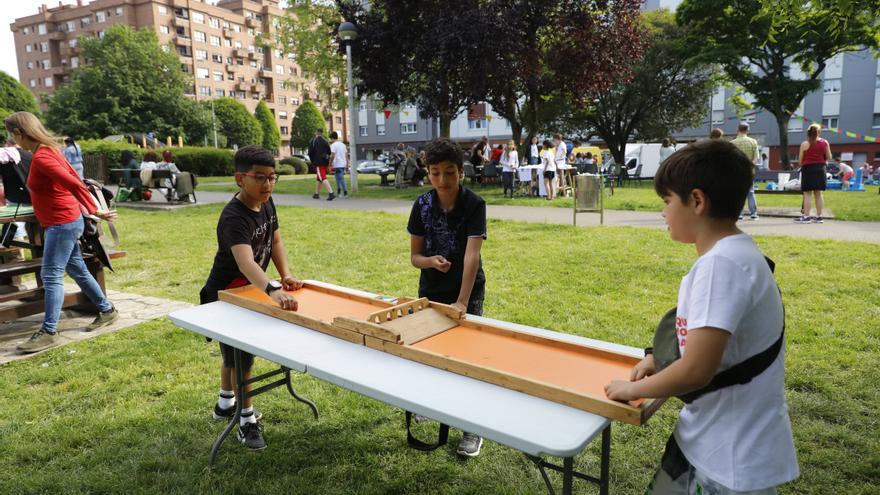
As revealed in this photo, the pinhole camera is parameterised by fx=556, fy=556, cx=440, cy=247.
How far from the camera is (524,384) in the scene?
1.85 metres

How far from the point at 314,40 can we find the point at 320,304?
84.9 ft

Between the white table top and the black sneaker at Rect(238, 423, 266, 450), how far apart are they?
0.88 meters

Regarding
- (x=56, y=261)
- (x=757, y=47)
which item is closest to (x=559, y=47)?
(x=757, y=47)

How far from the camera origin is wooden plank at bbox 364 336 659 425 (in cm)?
164

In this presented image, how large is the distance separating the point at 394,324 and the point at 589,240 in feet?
23.2

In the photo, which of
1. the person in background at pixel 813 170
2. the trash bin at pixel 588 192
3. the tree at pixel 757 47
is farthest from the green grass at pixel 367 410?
the tree at pixel 757 47

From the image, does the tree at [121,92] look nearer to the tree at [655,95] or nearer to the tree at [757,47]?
the tree at [655,95]

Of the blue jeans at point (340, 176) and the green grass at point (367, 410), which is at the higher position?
the blue jeans at point (340, 176)

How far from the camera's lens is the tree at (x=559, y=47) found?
17.7m

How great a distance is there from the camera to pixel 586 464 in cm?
309

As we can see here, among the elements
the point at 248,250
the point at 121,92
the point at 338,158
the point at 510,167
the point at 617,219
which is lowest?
the point at 617,219

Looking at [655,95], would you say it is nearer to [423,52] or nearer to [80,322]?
[423,52]

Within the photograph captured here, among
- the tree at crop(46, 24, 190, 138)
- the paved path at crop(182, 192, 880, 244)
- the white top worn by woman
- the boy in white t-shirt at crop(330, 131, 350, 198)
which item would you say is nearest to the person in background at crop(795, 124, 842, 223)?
the paved path at crop(182, 192, 880, 244)

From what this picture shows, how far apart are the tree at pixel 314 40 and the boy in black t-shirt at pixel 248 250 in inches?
918
